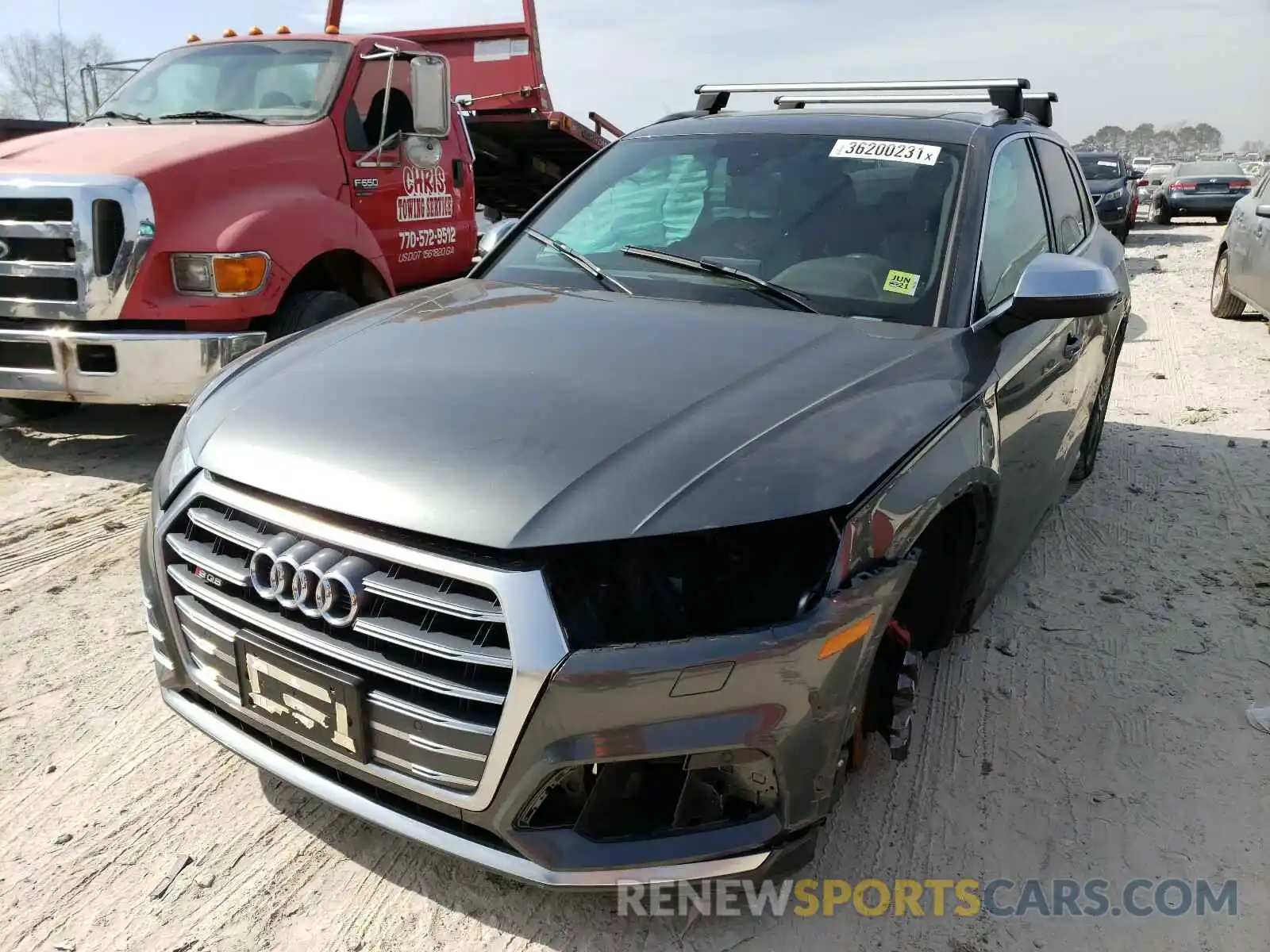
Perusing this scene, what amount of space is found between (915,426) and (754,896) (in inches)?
43.3

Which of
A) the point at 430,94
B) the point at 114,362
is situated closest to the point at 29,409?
the point at 114,362

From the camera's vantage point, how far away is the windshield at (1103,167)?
16766mm

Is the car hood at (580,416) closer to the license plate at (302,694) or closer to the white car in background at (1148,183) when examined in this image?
the license plate at (302,694)

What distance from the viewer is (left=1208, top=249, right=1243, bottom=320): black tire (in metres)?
9.34

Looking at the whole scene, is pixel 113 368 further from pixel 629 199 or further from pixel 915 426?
pixel 915 426

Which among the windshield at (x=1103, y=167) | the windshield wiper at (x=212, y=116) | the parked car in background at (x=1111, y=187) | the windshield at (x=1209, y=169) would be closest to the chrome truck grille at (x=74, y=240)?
the windshield wiper at (x=212, y=116)

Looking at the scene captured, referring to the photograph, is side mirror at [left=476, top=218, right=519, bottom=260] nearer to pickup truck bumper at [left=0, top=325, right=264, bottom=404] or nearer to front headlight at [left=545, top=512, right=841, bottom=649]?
pickup truck bumper at [left=0, top=325, right=264, bottom=404]

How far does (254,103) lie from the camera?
5477mm

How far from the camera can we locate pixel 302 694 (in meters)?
1.92

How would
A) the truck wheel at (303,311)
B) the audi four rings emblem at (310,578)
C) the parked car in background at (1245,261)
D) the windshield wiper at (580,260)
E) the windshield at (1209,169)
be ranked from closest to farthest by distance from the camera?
the audi four rings emblem at (310,578)
the windshield wiper at (580,260)
the truck wheel at (303,311)
the parked car in background at (1245,261)
the windshield at (1209,169)

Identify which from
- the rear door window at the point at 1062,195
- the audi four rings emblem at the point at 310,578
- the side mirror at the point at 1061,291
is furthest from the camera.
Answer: the rear door window at the point at 1062,195

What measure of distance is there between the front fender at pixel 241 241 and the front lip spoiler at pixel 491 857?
295cm

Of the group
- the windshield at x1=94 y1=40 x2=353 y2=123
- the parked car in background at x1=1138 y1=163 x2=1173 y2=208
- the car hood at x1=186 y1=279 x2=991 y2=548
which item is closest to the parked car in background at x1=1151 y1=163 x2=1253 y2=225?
the parked car in background at x1=1138 y1=163 x2=1173 y2=208

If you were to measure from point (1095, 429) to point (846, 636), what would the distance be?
3492 millimetres
